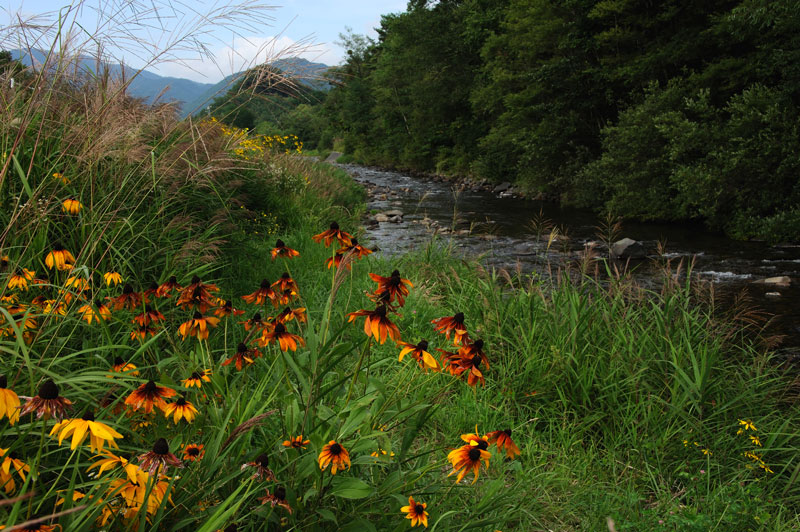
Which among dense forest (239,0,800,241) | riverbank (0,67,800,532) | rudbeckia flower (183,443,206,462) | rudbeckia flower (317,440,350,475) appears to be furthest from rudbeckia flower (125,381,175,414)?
dense forest (239,0,800,241)

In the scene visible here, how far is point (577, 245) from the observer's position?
Result: 344 inches

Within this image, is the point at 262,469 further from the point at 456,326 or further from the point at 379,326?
the point at 456,326

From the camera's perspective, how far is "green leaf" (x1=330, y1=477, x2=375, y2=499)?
1194mm

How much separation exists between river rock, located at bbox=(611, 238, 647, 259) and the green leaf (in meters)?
7.41

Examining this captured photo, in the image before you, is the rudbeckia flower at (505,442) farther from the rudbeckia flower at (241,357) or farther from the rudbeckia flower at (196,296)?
the rudbeckia flower at (196,296)

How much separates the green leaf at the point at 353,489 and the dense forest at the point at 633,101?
6.73 ft

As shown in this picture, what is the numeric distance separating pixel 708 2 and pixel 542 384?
12913mm

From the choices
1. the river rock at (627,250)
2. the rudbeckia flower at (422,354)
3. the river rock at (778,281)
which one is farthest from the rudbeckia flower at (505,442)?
the river rock at (627,250)

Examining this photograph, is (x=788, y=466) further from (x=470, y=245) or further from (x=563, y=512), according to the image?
(x=470, y=245)

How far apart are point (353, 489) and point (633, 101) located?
14.8 metres

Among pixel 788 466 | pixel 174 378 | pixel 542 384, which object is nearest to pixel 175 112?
pixel 174 378

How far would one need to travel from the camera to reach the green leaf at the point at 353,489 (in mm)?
1194

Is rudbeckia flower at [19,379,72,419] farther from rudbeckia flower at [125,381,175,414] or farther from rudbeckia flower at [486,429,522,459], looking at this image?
rudbeckia flower at [486,429,522,459]

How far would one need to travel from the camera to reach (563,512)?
2.07 metres
